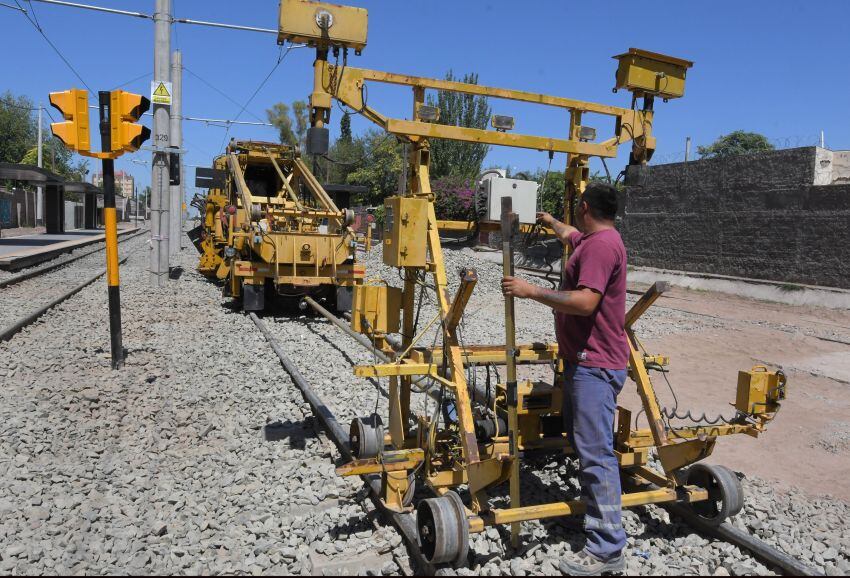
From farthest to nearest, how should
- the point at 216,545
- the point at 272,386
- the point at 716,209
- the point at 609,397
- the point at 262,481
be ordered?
the point at 716,209 → the point at 272,386 → the point at 262,481 → the point at 216,545 → the point at 609,397

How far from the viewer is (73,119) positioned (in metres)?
7.45

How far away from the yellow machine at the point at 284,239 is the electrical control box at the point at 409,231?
7.51 metres

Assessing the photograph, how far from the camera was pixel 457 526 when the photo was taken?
3.33 m

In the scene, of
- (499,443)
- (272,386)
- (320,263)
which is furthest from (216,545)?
(320,263)

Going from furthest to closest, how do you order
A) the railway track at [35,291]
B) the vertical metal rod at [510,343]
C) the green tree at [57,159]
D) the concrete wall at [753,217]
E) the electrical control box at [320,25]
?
the green tree at [57,159] < the concrete wall at [753,217] < the railway track at [35,291] < the electrical control box at [320,25] < the vertical metal rod at [510,343]

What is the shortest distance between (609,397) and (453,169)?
1560 inches

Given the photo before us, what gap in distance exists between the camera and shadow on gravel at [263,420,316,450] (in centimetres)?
553

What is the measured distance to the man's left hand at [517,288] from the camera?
10.9 feet

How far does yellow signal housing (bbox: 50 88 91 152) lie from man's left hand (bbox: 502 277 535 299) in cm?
619

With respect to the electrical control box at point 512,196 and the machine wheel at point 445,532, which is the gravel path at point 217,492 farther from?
the electrical control box at point 512,196

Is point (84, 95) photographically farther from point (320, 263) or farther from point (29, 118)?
point (29, 118)

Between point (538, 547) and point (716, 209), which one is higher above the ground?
point (716, 209)

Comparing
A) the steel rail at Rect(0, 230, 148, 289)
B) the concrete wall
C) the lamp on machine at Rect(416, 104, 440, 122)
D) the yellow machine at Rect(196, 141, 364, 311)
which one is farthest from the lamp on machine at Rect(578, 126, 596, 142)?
the concrete wall

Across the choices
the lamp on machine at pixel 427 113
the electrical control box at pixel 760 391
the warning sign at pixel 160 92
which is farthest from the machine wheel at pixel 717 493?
the warning sign at pixel 160 92
